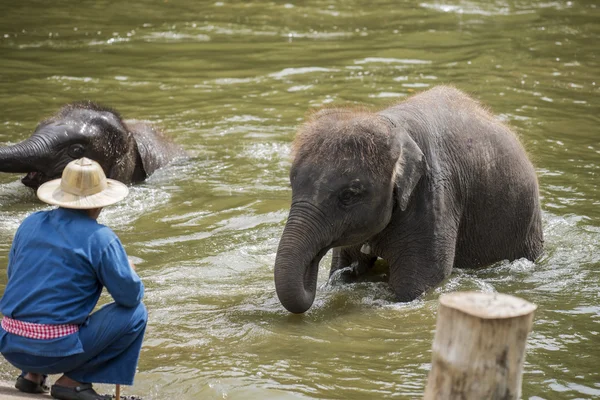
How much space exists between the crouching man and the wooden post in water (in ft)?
4.94

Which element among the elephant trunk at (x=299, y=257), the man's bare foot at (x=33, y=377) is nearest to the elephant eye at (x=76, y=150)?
the elephant trunk at (x=299, y=257)

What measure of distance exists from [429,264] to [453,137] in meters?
0.99

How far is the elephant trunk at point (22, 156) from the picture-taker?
10.3m

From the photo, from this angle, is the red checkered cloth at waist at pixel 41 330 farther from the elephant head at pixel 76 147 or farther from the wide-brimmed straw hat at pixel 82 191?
the elephant head at pixel 76 147

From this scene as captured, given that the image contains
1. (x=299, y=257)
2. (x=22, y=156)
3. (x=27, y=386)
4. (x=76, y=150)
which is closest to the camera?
(x=27, y=386)

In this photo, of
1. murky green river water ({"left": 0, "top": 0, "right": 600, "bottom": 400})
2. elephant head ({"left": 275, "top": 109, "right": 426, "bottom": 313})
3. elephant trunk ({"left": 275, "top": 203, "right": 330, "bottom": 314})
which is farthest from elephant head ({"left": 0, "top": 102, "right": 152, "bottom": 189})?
elephant trunk ({"left": 275, "top": 203, "right": 330, "bottom": 314})

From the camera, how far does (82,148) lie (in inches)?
422

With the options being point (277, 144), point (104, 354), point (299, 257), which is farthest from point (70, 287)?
point (277, 144)

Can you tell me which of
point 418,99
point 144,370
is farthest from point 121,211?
point 144,370

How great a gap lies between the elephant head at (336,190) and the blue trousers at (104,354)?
1.46m

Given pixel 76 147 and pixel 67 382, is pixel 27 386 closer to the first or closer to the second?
pixel 67 382

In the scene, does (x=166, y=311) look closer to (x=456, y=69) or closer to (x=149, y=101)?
(x=149, y=101)

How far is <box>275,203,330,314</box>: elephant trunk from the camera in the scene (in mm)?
6531

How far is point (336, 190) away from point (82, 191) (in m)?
2.07
